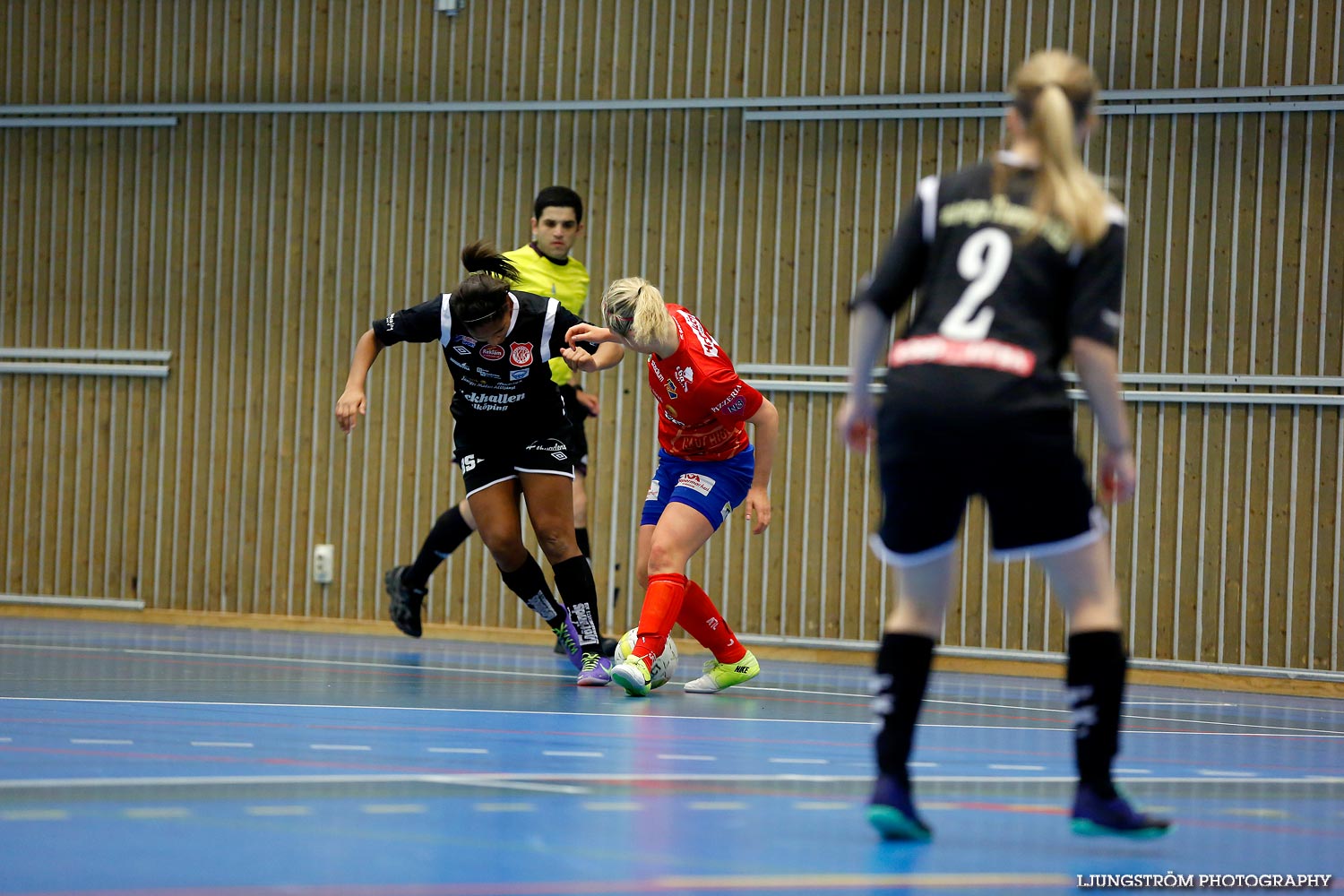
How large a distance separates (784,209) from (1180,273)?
223 centimetres

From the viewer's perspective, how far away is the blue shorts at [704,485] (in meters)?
5.82

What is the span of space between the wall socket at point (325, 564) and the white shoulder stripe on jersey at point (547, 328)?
4312mm

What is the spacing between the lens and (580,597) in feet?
20.9

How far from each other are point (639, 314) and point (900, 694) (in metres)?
2.75

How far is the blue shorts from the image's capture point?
5.82 metres

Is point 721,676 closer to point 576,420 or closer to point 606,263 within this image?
point 576,420

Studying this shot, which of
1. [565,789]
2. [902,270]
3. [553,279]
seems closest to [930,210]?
[902,270]

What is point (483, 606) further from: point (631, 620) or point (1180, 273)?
point (1180, 273)

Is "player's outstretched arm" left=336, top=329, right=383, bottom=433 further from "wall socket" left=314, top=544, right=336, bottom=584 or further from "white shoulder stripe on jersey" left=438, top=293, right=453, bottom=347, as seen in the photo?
"wall socket" left=314, top=544, right=336, bottom=584

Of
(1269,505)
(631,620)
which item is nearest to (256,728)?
(631,620)

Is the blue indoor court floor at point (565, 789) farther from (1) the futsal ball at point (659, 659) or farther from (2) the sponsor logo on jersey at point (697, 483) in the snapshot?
(2) the sponsor logo on jersey at point (697, 483)

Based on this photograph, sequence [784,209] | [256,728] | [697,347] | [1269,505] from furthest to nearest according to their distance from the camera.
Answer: [784,209]
[1269,505]
[697,347]
[256,728]

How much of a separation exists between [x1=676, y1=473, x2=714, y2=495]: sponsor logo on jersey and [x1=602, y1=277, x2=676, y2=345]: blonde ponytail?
0.57 m

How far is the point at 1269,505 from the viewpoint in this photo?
8484mm
